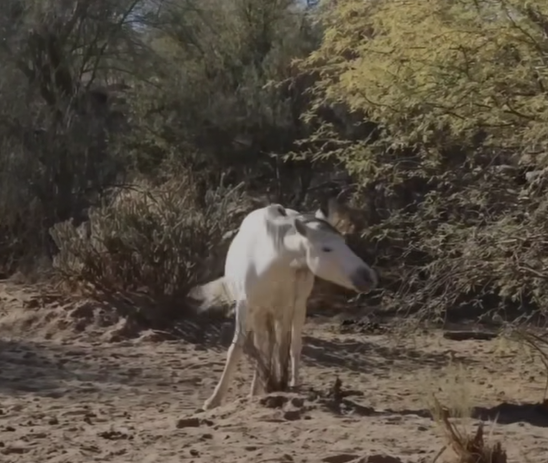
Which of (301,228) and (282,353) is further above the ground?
(301,228)

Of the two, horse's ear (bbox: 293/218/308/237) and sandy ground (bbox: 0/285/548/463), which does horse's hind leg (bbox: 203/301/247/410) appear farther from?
horse's ear (bbox: 293/218/308/237)

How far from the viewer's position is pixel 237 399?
25.7ft

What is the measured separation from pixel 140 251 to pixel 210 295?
1210 millimetres

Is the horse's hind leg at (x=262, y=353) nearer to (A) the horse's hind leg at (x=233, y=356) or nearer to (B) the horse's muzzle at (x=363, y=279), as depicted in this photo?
(A) the horse's hind leg at (x=233, y=356)

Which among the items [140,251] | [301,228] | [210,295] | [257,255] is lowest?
[210,295]

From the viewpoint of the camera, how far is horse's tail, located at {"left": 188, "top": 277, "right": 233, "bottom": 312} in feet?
34.8

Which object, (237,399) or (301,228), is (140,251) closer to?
(237,399)

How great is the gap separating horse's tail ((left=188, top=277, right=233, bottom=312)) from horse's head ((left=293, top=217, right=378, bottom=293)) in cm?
267

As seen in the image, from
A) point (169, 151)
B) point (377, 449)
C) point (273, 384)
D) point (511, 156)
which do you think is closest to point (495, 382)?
point (511, 156)

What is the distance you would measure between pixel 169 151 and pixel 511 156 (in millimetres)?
9515

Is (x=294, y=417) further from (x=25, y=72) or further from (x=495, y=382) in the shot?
(x=25, y=72)

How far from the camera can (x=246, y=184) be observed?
17.4 meters

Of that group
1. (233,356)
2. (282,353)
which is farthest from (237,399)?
(282,353)

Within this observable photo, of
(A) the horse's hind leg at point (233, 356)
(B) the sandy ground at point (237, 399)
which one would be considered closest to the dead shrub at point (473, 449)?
(B) the sandy ground at point (237, 399)
